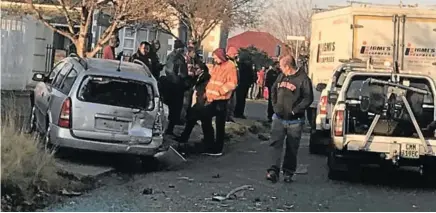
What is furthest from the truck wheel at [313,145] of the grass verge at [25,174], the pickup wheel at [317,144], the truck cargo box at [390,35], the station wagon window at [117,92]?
the grass verge at [25,174]

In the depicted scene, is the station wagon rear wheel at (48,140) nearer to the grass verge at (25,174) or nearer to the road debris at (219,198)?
the grass verge at (25,174)

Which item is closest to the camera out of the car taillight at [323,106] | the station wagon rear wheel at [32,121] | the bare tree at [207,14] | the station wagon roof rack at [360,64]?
the station wagon rear wheel at [32,121]

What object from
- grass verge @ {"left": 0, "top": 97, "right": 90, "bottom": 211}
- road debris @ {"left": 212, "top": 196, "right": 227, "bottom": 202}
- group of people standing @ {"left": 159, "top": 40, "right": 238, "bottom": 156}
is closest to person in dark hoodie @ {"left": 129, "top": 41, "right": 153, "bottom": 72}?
group of people standing @ {"left": 159, "top": 40, "right": 238, "bottom": 156}

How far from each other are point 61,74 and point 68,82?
2.84 ft

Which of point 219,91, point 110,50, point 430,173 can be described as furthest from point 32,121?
point 430,173

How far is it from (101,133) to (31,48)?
14.9 meters

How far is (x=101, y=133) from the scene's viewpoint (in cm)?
1280

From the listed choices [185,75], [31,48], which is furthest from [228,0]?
[185,75]

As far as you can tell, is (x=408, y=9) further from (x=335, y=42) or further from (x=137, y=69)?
(x=137, y=69)

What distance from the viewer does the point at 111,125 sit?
42.2ft

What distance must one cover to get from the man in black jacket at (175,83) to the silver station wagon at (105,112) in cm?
336

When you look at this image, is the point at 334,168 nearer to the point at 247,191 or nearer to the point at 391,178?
the point at 391,178

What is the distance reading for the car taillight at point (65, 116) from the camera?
12.7m

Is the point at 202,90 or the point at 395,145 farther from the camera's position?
the point at 202,90
